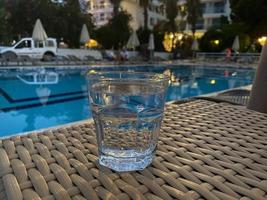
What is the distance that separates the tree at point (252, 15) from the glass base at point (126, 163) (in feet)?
64.5

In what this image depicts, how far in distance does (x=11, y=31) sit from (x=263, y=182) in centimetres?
1973

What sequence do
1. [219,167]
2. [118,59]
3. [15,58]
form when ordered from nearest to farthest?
[219,167]
[15,58]
[118,59]

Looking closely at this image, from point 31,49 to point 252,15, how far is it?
13029 mm

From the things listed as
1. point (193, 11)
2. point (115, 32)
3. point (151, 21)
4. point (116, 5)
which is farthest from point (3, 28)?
point (151, 21)

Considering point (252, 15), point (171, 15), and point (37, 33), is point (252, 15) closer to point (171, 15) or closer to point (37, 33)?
point (171, 15)

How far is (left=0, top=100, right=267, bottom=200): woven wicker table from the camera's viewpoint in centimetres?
48

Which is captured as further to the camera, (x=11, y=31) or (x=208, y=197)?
(x=11, y=31)

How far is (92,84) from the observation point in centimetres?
59

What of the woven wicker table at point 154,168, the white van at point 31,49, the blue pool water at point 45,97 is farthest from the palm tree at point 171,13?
the woven wicker table at point 154,168

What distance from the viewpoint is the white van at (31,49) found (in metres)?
14.8

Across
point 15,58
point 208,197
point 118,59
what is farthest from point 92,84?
point 118,59

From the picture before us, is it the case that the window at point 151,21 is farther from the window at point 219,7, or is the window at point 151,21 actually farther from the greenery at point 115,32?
the greenery at point 115,32

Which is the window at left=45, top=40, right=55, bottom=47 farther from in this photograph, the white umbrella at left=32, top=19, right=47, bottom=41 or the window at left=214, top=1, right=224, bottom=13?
the window at left=214, top=1, right=224, bottom=13

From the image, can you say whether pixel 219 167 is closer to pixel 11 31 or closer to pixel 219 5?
pixel 11 31
